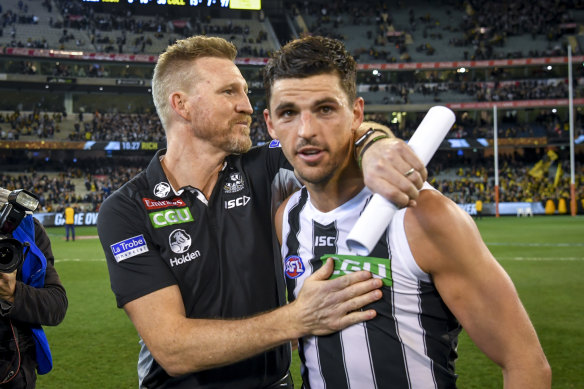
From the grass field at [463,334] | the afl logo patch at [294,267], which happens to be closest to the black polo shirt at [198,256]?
the afl logo patch at [294,267]

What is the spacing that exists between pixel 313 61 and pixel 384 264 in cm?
88

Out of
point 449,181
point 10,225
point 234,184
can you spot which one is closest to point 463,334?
point 234,184

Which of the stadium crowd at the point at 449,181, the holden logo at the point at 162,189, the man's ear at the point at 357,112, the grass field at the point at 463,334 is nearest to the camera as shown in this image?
the man's ear at the point at 357,112

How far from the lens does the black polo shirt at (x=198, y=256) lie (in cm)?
256

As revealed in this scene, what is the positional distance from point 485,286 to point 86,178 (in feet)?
139

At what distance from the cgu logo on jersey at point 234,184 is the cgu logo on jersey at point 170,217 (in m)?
0.30

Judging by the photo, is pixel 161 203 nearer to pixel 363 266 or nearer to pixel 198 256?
pixel 198 256

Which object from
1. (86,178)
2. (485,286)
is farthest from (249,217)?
(86,178)

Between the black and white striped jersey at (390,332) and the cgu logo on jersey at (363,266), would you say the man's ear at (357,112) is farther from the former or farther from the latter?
the cgu logo on jersey at (363,266)

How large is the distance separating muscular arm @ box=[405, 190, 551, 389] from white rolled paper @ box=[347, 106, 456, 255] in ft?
0.93

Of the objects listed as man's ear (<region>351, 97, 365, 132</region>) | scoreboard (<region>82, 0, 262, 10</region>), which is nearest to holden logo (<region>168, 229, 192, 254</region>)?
man's ear (<region>351, 97, 365, 132</region>)

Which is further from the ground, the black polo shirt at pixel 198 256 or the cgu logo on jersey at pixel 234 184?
the cgu logo on jersey at pixel 234 184

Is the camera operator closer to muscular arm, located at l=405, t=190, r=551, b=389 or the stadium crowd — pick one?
muscular arm, located at l=405, t=190, r=551, b=389

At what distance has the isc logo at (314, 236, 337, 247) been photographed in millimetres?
2245
